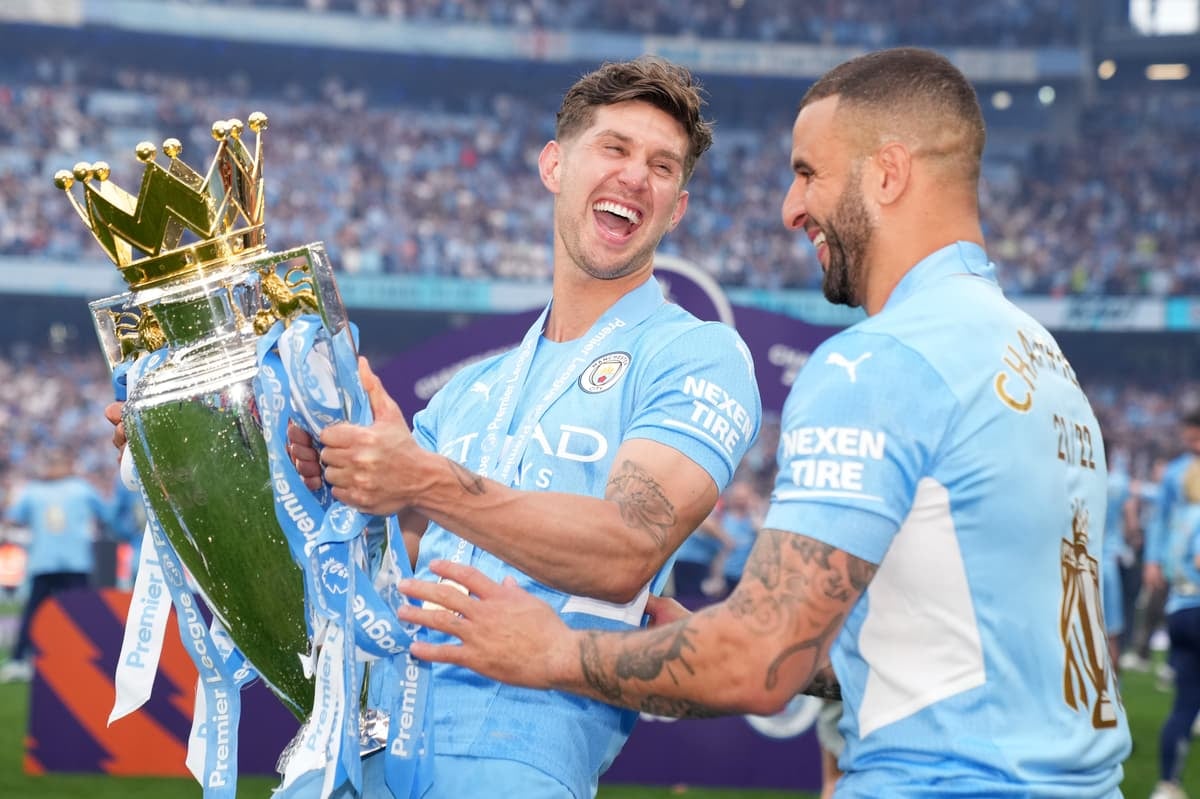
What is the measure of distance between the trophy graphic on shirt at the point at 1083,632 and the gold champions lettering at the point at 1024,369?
0.18 m

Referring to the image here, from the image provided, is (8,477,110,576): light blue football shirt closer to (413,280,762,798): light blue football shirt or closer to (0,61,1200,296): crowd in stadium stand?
(413,280,762,798): light blue football shirt

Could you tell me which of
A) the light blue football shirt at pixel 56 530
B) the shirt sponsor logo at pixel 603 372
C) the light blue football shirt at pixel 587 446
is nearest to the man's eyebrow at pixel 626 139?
the light blue football shirt at pixel 587 446

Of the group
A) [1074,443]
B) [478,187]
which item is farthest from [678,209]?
[478,187]

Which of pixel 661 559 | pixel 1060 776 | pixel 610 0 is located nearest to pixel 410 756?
pixel 661 559

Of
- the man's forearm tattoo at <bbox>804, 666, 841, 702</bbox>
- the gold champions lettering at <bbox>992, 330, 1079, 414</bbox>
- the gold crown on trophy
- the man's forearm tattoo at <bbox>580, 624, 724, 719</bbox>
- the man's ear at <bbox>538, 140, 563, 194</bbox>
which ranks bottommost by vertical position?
the man's forearm tattoo at <bbox>804, 666, 841, 702</bbox>

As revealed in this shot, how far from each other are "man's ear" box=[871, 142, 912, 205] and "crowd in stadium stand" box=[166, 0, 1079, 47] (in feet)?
101

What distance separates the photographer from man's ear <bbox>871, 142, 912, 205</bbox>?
2062 mm

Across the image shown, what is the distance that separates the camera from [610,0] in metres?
33.2

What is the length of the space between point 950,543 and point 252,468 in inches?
42.5

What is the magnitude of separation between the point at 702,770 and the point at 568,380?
5122 mm

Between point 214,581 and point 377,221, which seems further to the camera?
point 377,221

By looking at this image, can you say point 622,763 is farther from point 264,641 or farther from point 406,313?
point 406,313

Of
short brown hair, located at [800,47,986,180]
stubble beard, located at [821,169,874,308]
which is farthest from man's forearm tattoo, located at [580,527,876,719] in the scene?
short brown hair, located at [800,47,986,180]

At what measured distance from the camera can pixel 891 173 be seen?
6.79ft
